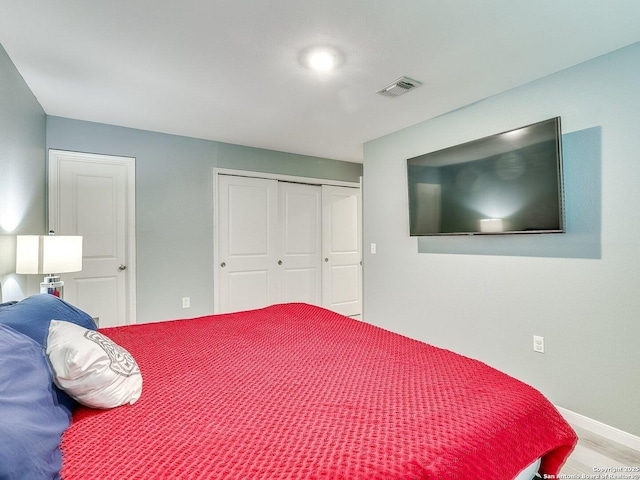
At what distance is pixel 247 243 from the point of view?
4.30 metres

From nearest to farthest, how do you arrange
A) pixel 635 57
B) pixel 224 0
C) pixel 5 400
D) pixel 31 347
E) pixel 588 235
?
pixel 5 400, pixel 31 347, pixel 224 0, pixel 635 57, pixel 588 235

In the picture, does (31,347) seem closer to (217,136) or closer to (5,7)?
(5,7)

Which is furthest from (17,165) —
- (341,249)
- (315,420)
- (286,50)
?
(341,249)

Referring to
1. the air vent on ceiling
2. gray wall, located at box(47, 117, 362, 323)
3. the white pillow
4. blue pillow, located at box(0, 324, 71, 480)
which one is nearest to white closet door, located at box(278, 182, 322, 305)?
gray wall, located at box(47, 117, 362, 323)

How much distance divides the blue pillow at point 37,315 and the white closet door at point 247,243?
2543 millimetres

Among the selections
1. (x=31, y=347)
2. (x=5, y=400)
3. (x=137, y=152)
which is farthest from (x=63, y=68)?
(x=5, y=400)

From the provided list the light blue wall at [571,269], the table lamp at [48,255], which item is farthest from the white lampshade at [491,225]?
the table lamp at [48,255]

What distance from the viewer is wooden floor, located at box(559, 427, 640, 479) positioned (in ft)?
5.89

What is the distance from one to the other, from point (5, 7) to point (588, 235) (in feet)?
11.5

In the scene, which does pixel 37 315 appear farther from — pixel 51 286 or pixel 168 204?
pixel 168 204

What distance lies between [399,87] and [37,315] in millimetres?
2523

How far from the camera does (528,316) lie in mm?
2533

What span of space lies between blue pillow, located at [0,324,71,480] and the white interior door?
2.61 metres

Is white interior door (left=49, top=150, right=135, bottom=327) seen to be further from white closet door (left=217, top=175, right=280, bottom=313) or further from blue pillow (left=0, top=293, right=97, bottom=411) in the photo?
blue pillow (left=0, top=293, right=97, bottom=411)
